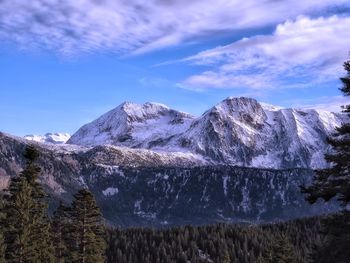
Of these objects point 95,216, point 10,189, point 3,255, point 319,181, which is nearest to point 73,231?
point 95,216

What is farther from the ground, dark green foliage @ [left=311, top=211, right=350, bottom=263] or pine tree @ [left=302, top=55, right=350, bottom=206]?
pine tree @ [left=302, top=55, right=350, bottom=206]

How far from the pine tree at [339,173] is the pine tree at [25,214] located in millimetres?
20967

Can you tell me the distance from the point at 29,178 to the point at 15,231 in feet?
12.9

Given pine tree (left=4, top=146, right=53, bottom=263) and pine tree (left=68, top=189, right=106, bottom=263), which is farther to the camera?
pine tree (left=68, top=189, right=106, bottom=263)

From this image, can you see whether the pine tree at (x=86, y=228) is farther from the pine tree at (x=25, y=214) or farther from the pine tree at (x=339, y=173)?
the pine tree at (x=339, y=173)

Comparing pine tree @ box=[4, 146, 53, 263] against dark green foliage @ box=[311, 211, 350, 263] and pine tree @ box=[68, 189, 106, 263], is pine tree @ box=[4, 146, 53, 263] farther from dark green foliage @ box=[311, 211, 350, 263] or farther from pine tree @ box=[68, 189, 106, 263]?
dark green foliage @ box=[311, 211, 350, 263]

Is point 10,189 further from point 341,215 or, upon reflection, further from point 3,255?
A: point 341,215

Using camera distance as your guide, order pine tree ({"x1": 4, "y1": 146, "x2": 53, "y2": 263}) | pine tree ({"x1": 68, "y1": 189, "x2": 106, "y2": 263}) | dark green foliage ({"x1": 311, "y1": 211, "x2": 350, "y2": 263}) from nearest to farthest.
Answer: dark green foliage ({"x1": 311, "y1": 211, "x2": 350, "y2": 263})
pine tree ({"x1": 4, "y1": 146, "x2": 53, "y2": 263})
pine tree ({"x1": 68, "y1": 189, "x2": 106, "y2": 263})

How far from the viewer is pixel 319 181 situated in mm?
27766

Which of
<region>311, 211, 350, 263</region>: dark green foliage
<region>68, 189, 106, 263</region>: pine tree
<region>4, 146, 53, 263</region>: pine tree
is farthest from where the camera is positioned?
<region>68, 189, 106, 263</region>: pine tree

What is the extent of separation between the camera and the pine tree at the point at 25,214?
134ft

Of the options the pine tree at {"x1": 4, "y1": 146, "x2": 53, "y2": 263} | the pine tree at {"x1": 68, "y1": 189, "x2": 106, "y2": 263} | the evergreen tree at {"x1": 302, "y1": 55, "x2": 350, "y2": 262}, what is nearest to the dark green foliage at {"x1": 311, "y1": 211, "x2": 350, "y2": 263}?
the evergreen tree at {"x1": 302, "y1": 55, "x2": 350, "y2": 262}

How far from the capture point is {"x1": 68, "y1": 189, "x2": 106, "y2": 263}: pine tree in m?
49.2

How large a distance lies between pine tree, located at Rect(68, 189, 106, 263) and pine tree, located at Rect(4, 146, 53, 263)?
672 centimetres
